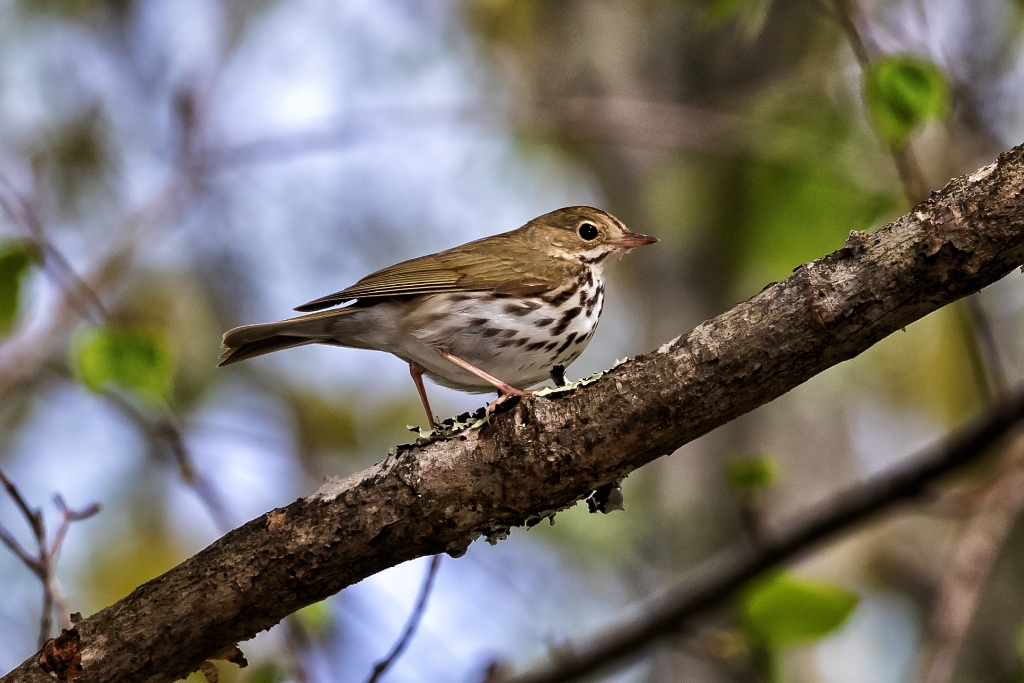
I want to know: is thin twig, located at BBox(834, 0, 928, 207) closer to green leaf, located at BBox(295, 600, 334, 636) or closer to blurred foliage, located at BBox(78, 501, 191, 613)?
green leaf, located at BBox(295, 600, 334, 636)

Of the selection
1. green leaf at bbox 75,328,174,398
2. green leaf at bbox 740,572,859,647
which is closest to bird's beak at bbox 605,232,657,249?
green leaf at bbox 740,572,859,647

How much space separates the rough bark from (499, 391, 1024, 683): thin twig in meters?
1.18

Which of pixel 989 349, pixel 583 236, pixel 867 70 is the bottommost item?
pixel 989 349

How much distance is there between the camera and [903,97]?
3.44m

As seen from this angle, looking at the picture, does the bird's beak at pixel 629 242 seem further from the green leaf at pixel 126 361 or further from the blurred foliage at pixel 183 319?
the blurred foliage at pixel 183 319

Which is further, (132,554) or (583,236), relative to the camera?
(132,554)

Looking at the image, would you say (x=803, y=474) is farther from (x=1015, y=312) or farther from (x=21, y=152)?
(x=21, y=152)

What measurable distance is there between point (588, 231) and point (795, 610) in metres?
2.23

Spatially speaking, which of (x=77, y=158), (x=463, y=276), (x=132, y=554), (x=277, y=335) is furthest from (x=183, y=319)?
(x=463, y=276)

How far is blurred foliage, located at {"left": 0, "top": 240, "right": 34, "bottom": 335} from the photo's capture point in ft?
10.6

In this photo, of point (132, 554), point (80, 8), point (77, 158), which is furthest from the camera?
point (80, 8)

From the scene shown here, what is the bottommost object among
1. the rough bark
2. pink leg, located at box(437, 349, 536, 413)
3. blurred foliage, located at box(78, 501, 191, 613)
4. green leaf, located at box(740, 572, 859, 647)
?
green leaf, located at box(740, 572, 859, 647)

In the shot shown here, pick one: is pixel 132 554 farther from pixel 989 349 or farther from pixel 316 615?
pixel 989 349

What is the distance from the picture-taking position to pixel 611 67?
781 centimetres
